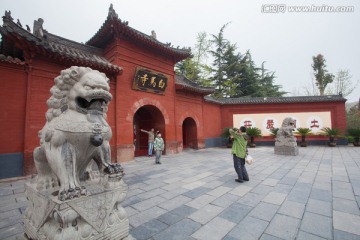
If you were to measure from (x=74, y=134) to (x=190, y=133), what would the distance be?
10.9 metres

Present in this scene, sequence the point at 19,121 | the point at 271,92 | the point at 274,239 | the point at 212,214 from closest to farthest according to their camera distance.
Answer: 1. the point at 274,239
2. the point at 212,214
3. the point at 19,121
4. the point at 271,92

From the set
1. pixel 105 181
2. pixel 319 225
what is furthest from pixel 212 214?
pixel 105 181

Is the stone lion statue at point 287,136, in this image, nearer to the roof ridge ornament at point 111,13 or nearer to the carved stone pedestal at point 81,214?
the carved stone pedestal at point 81,214

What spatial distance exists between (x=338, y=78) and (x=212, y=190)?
95.4 feet

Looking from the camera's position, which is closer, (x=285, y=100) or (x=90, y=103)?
(x=90, y=103)

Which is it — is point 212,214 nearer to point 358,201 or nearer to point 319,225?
point 319,225

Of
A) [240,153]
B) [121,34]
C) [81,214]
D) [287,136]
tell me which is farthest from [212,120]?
[81,214]

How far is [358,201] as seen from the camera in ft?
10.5

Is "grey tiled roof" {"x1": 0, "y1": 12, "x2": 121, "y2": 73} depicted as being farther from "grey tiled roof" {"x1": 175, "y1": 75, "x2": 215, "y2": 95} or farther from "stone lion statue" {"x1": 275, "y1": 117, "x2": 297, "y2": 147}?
"stone lion statue" {"x1": 275, "y1": 117, "x2": 297, "y2": 147}

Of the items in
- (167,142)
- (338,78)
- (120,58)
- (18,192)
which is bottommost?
(18,192)

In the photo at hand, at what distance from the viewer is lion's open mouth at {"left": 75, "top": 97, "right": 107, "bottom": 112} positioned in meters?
1.90

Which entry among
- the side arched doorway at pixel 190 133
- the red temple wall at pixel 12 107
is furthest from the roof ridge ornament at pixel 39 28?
the side arched doorway at pixel 190 133

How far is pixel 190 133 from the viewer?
40.8 ft

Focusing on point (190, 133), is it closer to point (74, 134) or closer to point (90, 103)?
point (90, 103)
